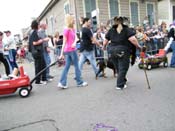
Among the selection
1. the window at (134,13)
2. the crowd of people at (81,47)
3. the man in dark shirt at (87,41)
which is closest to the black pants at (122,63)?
the crowd of people at (81,47)

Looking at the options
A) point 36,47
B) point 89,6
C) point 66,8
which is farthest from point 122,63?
point 66,8

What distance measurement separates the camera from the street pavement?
4.30m

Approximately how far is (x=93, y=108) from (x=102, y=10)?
12745 millimetres

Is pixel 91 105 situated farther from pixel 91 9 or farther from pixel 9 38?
pixel 91 9

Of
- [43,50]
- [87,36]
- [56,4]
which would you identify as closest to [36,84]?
[43,50]

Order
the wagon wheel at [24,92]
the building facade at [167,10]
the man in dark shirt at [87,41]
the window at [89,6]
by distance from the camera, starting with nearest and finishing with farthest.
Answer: the wagon wheel at [24,92]
the man in dark shirt at [87,41]
the window at [89,6]
the building facade at [167,10]

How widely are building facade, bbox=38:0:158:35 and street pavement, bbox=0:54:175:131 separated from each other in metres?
8.53

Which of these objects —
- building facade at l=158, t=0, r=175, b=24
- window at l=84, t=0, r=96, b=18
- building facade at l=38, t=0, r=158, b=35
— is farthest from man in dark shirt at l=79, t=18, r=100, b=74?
building facade at l=158, t=0, r=175, b=24

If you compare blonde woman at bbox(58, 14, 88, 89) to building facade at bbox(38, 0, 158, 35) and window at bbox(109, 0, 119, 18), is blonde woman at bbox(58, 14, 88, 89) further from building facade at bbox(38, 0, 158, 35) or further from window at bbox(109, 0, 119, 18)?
window at bbox(109, 0, 119, 18)

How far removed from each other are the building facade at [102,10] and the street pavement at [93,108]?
853 centimetres

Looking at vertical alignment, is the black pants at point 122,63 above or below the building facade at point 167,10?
below

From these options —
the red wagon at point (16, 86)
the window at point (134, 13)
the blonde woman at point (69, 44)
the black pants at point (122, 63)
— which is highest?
the window at point (134, 13)

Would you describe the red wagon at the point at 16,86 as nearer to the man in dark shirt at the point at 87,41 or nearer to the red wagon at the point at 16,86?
the red wagon at the point at 16,86

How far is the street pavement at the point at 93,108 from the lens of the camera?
169 inches
